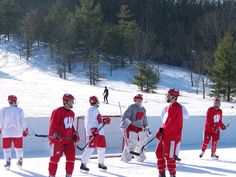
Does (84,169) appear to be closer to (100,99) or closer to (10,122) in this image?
(10,122)

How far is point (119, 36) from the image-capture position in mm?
56562

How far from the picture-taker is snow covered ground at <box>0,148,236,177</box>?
28.1 feet

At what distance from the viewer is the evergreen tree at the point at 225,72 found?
136ft

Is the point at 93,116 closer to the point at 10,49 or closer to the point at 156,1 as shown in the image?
the point at 10,49

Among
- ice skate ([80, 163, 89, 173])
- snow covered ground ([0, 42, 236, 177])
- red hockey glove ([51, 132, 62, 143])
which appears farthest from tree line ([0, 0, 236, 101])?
red hockey glove ([51, 132, 62, 143])

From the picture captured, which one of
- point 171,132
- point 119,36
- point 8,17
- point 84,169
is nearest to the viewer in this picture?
point 171,132

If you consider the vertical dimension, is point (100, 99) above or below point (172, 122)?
below

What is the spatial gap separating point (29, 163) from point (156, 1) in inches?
2405

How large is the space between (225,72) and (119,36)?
18137 millimetres

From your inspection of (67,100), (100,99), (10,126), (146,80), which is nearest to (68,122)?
(67,100)

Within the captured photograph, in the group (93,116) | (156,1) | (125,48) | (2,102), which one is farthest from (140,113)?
(156,1)

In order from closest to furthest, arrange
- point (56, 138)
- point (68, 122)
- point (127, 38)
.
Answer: point (56, 138) → point (68, 122) → point (127, 38)

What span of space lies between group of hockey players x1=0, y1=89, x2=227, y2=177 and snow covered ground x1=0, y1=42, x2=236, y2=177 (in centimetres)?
38

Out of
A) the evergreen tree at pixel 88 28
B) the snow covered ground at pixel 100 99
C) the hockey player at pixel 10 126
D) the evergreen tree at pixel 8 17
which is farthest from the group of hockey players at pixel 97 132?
the evergreen tree at pixel 8 17
